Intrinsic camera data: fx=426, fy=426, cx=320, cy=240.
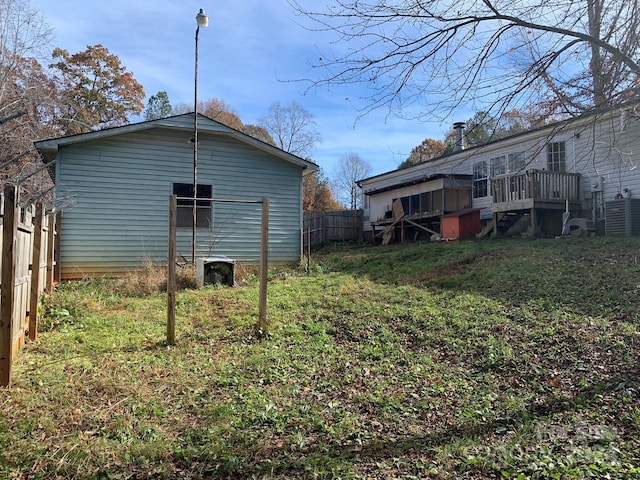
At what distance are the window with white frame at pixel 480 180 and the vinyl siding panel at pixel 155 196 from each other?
25.0 feet

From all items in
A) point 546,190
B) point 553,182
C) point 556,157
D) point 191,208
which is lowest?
point 191,208

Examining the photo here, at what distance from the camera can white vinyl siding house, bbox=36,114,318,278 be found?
1047cm

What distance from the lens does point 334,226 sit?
2300cm

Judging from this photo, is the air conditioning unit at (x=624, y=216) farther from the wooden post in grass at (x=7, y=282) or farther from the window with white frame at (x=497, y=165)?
the wooden post in grass at (x=7, y=282)

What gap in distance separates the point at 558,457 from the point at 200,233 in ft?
33.5

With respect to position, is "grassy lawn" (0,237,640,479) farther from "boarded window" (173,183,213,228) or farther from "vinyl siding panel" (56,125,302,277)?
"boarded window" (173,183,213,228)

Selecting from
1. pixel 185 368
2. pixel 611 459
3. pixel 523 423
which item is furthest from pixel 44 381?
pixel 611 459

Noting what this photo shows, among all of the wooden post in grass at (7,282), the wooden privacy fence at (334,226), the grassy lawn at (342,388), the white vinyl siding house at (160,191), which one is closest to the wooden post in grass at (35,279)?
the grassy lawn at (342,388)

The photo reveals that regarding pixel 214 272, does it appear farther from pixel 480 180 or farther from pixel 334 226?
pixel 334 226

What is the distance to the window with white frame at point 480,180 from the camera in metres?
16.1

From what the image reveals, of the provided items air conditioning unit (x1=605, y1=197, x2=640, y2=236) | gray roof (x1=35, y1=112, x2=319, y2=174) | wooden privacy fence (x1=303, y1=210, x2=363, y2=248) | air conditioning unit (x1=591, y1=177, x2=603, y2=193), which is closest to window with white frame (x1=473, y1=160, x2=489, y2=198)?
air conditioning unit (x1=591, y1=177, x2=603, y2=193)

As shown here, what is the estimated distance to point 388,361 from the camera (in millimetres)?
4641

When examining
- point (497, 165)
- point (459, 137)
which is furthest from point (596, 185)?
point (459, 137)

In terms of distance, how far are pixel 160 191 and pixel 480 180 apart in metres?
11.6
